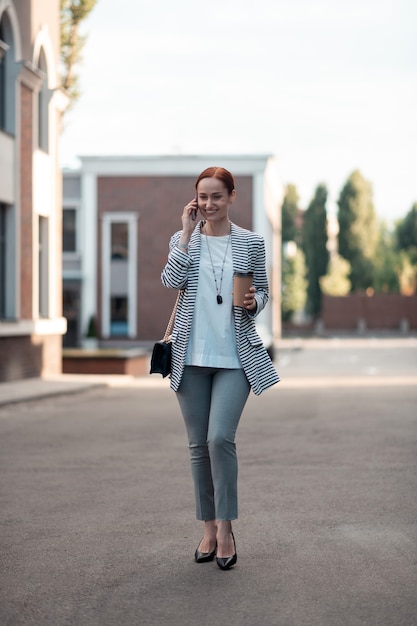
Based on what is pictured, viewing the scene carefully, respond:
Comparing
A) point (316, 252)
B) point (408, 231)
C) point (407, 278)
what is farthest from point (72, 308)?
point (408, 231)

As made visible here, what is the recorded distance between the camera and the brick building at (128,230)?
46.2 metres

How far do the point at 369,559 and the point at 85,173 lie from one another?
140 feet

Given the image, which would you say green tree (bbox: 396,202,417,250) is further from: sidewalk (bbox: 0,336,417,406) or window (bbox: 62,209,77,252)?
sidewalk (bbox: 0,336,417,406)

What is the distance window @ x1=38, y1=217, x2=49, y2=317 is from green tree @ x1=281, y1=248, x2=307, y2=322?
53740 millimetres

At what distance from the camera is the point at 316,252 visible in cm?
8256

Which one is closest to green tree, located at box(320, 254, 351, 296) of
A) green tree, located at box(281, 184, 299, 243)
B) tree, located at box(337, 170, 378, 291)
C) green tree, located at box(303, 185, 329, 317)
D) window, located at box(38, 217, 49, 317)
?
green tree, located at box(303, 185, 329, 317)

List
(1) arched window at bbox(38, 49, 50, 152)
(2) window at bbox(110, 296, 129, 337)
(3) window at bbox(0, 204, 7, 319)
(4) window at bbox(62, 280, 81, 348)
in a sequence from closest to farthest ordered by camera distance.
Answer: (3) window at bbox(0, 204, 7, 319) < (1) arched window at bbox(38, 49, 50, 152) < (4) window at bbox(62, 280, 81, 348) < (2) window at bbox(110, 296, 129, 337)

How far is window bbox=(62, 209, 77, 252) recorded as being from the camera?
4694cm

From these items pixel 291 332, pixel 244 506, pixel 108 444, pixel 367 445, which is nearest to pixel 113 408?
pixel 108 444

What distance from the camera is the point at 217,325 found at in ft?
16.5

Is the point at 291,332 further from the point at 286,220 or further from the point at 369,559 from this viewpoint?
the point at 369,559

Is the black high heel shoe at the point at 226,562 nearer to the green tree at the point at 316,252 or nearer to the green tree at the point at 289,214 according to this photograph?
the green tree at the point at 316,252

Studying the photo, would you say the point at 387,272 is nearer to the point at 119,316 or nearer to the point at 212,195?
the point at 119,316

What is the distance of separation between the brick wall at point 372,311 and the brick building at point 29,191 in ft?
173
